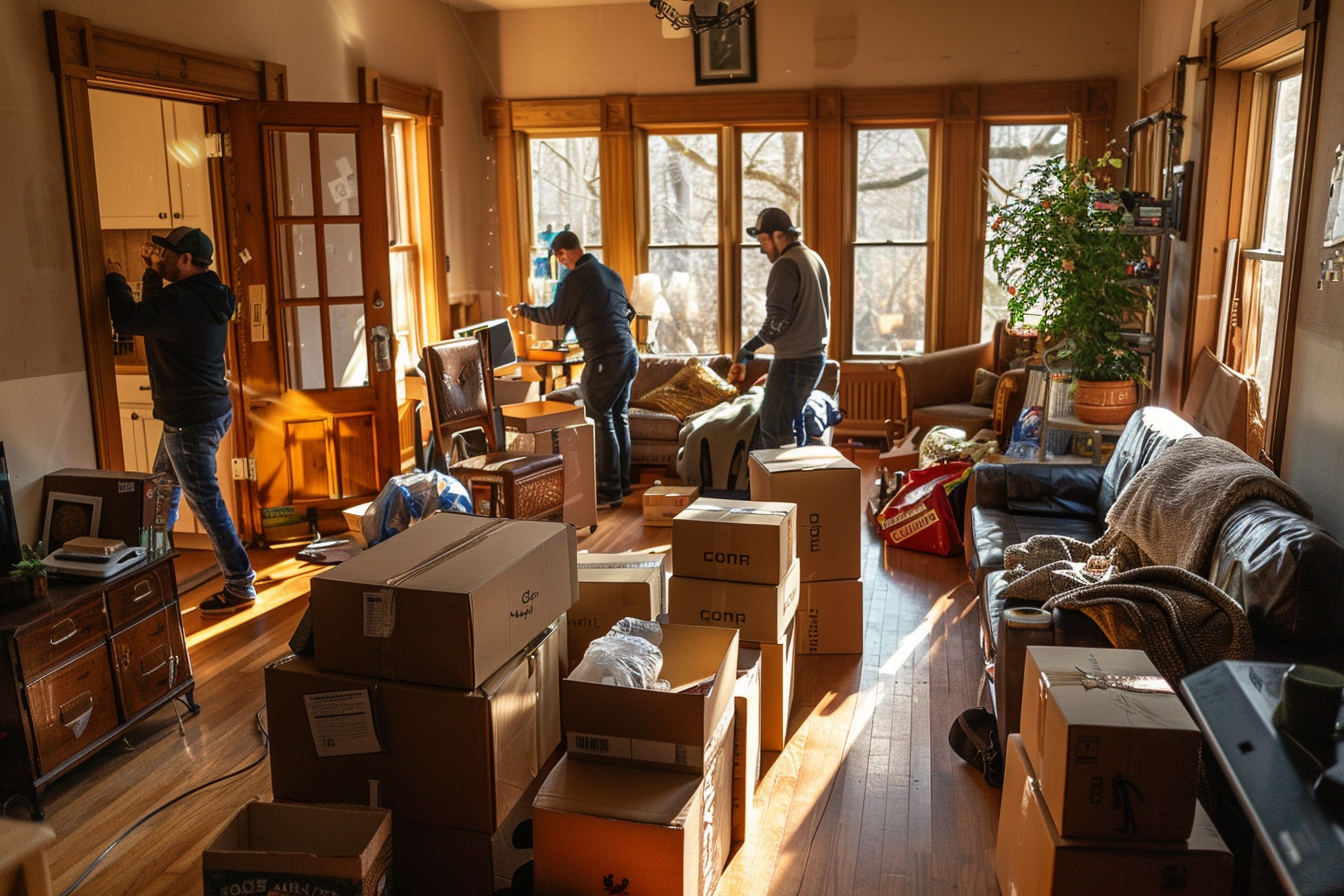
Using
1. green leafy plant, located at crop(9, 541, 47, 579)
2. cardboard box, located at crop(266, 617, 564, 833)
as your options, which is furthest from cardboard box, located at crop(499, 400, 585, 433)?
cardboard box, located at crop(266, 617, 564, 833)

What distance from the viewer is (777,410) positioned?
600cm

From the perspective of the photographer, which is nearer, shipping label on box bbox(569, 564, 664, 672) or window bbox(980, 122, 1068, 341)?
shipping label on box bbox(569, 564, 664, 672)

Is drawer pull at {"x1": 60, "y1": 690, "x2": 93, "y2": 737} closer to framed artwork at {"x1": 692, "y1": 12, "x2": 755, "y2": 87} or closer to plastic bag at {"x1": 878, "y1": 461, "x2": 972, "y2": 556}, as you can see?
plastic bag at {"x1": 878, "y1": 461, "x2": 972, "y2": 556}

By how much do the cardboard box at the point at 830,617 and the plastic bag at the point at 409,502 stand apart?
1.91 metres

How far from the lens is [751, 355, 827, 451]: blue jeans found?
5953 mm

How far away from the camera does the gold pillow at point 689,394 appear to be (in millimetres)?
7133

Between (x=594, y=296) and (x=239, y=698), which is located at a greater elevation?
(x=594, y=296)

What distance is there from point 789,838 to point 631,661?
75 centimetres

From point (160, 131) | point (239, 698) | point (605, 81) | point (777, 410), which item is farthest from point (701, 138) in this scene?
point (239, 698)

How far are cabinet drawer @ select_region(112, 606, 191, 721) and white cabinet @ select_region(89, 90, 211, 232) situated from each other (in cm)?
248

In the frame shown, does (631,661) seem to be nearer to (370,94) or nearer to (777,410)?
(777,410)

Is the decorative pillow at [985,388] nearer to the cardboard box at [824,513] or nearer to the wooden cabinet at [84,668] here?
the cardboard box at [824,513]

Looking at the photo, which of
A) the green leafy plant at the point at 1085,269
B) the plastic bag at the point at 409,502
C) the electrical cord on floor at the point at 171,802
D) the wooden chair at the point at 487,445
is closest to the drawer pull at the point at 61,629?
the electrical cord on floor at the point at 171,802

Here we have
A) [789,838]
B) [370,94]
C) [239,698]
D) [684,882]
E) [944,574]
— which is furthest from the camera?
[370,94]
